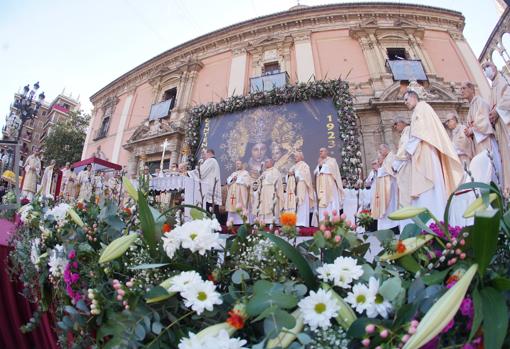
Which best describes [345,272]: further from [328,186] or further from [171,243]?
[328,186]

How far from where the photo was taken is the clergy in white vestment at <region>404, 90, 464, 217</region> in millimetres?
3297

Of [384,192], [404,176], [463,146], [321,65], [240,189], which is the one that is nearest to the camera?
A: [404,176]

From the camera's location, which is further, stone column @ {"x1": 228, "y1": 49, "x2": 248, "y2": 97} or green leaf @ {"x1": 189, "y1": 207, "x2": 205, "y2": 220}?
stone column @ {"x1": 228, "y1": 49, "x2": 248, "y2": 97}

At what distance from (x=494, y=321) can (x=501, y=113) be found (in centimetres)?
507

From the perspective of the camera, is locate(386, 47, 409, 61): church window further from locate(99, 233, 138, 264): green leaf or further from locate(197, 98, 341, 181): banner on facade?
locate(99, 233, 138, 264): green leaf

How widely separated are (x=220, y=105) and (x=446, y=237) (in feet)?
35.5

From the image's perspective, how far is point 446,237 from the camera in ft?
2.59

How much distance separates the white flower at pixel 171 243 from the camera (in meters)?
0.84

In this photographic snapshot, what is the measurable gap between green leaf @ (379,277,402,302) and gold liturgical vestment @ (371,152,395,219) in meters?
5.52

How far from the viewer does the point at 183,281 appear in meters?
0.75

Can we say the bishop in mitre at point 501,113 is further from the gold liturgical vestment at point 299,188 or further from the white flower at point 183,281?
the white flower at point 183,281

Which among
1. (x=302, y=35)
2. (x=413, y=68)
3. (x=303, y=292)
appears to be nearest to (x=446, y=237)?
(x=303, y=292)

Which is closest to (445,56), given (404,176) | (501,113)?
(501,113)

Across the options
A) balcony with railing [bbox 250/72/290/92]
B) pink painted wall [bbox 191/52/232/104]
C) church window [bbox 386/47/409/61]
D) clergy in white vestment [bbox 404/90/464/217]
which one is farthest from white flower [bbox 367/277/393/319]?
church window [bbox 386/47/409/61]
